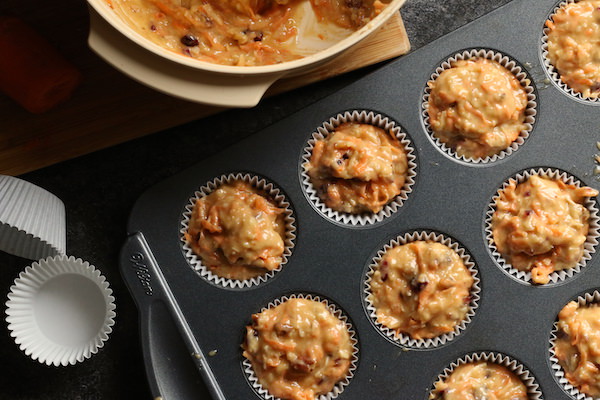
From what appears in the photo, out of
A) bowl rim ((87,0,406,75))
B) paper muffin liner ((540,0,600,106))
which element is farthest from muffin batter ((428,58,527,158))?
bowl rim ((87,0,406,75))

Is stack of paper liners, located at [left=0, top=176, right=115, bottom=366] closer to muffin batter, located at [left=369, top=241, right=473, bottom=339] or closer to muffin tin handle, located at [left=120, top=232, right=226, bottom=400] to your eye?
muffin tin handle, located at [left=120, top=232, right=226, bottom=400]

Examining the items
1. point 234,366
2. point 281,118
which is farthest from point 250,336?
point 281,118

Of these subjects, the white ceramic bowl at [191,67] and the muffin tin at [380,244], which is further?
the muffin tin at [380,244]

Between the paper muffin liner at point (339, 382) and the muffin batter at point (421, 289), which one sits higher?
the muffin batter at point (421, 289)

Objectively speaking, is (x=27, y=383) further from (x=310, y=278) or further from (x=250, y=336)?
(x=310, y=278)

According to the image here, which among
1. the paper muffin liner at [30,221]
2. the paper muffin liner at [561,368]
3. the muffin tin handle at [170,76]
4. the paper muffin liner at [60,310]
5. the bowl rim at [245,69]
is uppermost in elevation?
the bowl rim at [245,69]

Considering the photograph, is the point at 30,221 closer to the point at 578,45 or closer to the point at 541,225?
the point at 541,225

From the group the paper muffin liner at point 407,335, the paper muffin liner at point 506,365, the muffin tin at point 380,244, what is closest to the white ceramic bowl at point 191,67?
the muffin tin at point 380,244

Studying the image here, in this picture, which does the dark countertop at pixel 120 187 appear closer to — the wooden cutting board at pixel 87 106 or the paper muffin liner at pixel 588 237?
the wooden cutting board at pixel 87 106
